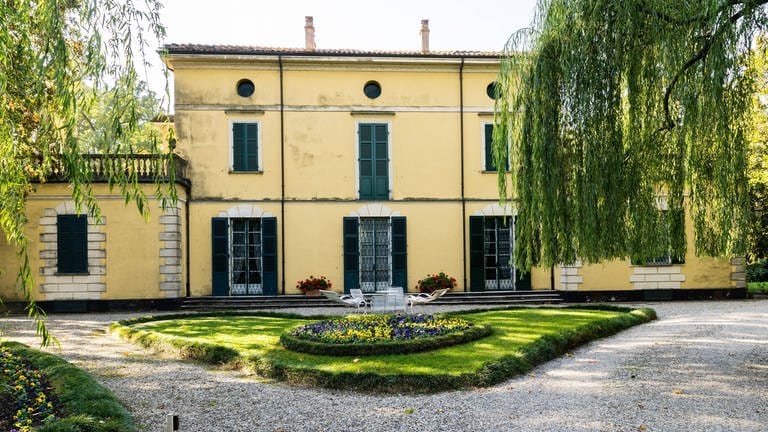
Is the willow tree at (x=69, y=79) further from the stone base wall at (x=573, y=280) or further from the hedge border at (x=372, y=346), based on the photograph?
the stone base wall at (x=573, y=280)

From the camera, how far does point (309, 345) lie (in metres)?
8.43

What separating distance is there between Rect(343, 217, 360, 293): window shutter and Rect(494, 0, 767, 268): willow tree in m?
9.17

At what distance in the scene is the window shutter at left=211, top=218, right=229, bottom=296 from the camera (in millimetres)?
16766

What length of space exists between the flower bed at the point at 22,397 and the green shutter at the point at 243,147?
33.7 ft

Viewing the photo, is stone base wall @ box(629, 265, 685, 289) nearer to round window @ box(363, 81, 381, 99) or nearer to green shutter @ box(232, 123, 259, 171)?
round window @ box(363, 81, 381, 99)

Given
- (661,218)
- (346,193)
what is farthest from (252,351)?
(346,193)

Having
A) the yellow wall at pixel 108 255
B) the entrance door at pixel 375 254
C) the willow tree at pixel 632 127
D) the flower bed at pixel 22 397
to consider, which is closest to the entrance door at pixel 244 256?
the yellow wall at pixel 108 255

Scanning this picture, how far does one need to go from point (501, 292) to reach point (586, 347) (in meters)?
7.36

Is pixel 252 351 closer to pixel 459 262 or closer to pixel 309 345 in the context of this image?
pixel 309 345

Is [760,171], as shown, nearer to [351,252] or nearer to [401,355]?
[351,252]

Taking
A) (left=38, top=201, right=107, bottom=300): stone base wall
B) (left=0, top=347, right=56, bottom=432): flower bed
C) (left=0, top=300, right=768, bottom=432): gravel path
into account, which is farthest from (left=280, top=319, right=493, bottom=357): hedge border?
(left=38, top=201, right=107, bottom=300): stone base wall

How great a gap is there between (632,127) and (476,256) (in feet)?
33.1

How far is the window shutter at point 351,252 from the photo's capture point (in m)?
17.1

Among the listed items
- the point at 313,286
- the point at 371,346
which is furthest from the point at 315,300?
the point at 371,346
